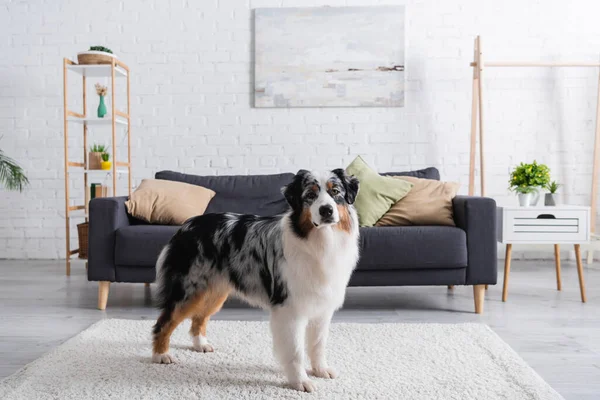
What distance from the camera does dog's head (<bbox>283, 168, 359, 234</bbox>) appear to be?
175 cm

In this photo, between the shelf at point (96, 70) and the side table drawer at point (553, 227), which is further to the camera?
the shelf at point (96, 70)

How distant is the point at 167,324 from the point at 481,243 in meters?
1.84

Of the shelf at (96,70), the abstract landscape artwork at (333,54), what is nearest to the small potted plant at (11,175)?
the shelf at (96,70)

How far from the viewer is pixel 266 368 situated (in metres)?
2.07

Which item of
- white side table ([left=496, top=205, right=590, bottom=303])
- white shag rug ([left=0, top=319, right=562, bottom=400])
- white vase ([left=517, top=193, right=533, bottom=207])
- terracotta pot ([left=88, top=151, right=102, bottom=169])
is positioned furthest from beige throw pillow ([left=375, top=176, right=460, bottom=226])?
terracotta pot ([left=88, top=151, right=102, bottom=169])

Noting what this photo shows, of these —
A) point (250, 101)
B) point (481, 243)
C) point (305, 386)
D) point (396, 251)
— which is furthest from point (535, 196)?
point (250, 101)

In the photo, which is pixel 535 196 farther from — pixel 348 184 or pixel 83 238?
pixel 83 238

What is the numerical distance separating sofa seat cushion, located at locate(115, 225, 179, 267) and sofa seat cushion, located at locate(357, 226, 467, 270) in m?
1.15

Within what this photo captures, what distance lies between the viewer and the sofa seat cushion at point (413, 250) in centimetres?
294

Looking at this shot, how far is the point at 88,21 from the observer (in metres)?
4.87

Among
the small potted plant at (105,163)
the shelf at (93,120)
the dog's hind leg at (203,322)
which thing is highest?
the shelf at (93,120)

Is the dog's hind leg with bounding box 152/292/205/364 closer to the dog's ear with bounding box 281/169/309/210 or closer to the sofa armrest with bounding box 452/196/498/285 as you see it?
the dog's ear with bounding box 281/169/309/210

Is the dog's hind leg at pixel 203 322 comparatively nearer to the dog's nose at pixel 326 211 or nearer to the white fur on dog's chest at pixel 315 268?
the white fur on dog's chest at pixel 315 268

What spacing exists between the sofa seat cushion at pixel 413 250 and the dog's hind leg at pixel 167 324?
117cm
